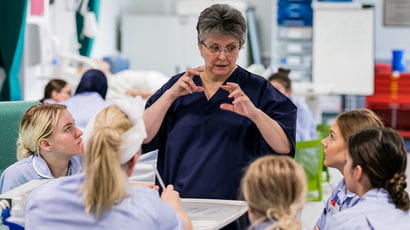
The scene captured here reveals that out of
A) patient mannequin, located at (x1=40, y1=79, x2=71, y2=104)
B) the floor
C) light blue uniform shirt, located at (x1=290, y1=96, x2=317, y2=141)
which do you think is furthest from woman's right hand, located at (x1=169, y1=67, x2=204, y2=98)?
light blue uniform shirt, located at (x1=290, y1=96, x2=317, y2=141)

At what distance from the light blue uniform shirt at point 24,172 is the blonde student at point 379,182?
3.87 ft

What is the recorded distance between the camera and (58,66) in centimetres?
659

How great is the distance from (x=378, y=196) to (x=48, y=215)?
96 centimetres

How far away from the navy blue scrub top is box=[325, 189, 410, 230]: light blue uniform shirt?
38cm

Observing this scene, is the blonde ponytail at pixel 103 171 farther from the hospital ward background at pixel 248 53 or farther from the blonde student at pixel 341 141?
the hospital ward background at pixel 248 53

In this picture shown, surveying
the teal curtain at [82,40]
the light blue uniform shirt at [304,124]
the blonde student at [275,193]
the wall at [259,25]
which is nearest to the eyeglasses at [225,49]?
the blonde student at [275,193]

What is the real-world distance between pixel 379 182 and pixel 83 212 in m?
0.88

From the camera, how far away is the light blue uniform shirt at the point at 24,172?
8.40ft

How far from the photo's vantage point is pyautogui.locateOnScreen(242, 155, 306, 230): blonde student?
1749 mm

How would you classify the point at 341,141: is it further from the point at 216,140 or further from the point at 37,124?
→ the point at 37,124

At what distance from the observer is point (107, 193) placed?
5.70 feet

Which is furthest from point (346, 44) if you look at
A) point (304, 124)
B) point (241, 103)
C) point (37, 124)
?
point (241, 103)

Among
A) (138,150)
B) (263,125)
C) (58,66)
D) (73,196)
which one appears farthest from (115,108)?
(58,66)

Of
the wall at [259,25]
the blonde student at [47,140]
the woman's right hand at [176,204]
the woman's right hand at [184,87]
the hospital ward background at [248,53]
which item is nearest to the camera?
the woman's right hand at [176,204]
